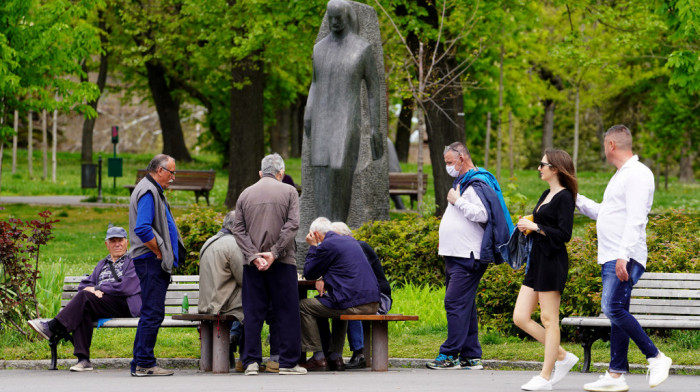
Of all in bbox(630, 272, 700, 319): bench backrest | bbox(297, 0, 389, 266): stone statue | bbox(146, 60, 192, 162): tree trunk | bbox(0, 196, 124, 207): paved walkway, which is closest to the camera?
bbox(630, 272, 700, 319): bench backrest

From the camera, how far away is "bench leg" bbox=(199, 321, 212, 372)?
984cm

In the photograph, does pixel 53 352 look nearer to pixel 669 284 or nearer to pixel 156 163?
pixel 156 163

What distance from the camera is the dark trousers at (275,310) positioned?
938cm

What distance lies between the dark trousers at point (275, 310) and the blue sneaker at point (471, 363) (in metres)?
1.49

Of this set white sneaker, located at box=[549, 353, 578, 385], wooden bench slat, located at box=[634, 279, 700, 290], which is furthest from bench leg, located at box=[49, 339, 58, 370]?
wooden bench slat, located at box=[634, 279, 700, 290]

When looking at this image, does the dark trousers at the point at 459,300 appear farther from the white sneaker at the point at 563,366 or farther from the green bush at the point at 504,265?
the green bush at the point at 504,265

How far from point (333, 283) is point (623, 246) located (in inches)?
112

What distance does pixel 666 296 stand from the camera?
33.4 feet

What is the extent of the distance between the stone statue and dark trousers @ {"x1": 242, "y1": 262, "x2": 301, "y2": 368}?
4.87 meters

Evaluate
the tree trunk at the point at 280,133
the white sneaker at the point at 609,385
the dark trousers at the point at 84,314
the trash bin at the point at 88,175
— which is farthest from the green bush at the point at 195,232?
the tree trunk at the point at 280,133

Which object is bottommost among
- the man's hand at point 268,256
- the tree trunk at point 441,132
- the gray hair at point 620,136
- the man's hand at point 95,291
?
the man's hand at point 95,291

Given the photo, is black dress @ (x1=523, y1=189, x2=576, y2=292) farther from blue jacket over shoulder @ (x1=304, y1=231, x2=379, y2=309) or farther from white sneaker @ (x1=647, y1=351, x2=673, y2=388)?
blue jacket over shoulder @ (x1=304, y1=231, x2=379, y2=309)

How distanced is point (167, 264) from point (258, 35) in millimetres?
13496

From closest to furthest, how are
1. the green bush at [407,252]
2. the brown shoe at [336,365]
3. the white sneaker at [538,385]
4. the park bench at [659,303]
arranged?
the white sneaker at [538,385] < the park bench at [659,303] < the brown shoe at [336,365] < the green bush at [407,252]
